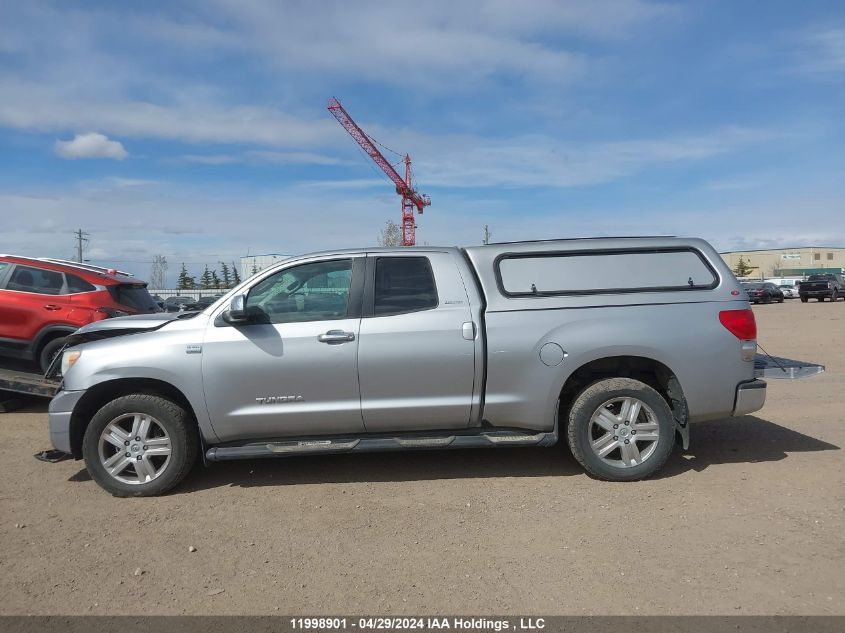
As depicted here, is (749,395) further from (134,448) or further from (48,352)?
(48,352)

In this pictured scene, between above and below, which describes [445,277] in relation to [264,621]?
above

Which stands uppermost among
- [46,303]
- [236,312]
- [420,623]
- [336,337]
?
[46,303]

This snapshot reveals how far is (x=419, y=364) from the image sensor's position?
4836 mm

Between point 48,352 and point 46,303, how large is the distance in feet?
2.04

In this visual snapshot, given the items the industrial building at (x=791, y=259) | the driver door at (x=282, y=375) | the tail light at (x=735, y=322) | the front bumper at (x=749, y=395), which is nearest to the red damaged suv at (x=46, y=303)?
the driver door at (x=282, y=375)

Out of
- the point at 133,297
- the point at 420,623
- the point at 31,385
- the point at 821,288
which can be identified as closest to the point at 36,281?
the point at 133,297

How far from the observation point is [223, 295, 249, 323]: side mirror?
475 cm

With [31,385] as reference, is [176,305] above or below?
above

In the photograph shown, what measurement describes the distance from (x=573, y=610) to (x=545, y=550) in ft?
2.21

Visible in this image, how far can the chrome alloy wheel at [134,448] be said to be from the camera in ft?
15.9

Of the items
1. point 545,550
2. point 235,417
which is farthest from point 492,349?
point 235,417

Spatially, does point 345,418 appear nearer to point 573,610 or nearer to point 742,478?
point 573,610

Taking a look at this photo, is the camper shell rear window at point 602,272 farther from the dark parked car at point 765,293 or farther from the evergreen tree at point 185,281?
the evergreen tree at point 185,281

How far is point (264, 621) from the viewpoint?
3.18 metres
